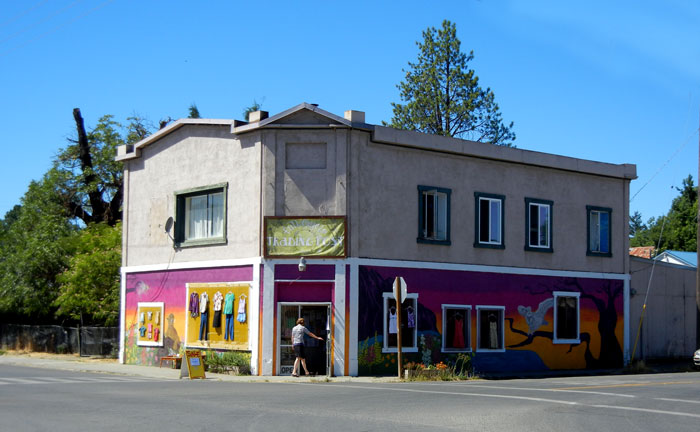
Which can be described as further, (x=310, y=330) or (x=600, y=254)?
(x=600, y=254)

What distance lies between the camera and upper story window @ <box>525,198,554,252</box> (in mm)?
28594

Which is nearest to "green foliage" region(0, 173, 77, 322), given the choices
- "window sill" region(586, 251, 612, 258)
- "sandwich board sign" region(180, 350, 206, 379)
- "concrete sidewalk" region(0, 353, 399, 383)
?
"concrete sidewalk" region(0, 353, 399, 383)

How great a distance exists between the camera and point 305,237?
24297 mm

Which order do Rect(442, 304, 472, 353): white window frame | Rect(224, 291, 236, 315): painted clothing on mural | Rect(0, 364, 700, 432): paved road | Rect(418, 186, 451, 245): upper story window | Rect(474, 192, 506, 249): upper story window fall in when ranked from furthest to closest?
Rect(474, 192, 506, 249): upper story window, Rect(442, 304, 472, 353): white window frame, Rect(418, 186, 451, 245): upper story window, Rect(224, 291, 236, 315): painted clothing on mural, Rect(0, 364, 700, 432): paved road

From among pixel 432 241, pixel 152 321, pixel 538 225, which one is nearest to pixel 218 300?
pixel 152 321

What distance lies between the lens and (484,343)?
27.3m

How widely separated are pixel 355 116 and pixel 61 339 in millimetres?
19334

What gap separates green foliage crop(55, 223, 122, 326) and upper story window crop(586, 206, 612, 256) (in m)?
18.9

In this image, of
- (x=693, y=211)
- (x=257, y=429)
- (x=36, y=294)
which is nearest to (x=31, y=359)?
(x=36, y=294)

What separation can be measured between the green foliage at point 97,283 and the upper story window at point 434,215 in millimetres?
14877

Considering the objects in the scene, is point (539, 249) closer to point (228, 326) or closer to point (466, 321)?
point (466, 321)

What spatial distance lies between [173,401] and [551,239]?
17611 mm

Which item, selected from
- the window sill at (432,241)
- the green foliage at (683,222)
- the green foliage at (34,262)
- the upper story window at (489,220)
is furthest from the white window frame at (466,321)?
the green foliage at (683,222)

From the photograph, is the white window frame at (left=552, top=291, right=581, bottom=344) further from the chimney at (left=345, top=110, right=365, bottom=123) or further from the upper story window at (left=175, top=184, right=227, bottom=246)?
the upper story window at (left=175, top=184, right=227, bottom=246)
